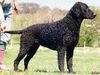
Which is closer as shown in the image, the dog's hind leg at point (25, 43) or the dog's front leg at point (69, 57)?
the dog's front leg at point (69, 57)

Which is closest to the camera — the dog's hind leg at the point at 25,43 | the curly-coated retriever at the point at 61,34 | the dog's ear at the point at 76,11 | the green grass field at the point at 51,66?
the green grass field at the point at 51,66

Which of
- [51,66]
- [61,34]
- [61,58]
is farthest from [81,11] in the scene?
[51,66]

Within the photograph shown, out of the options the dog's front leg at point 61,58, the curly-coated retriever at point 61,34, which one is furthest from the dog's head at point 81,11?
the dog's front leg at point 61,58

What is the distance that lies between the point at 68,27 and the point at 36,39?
823 millimetres

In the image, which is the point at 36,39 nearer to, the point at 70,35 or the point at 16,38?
the point at 70,35

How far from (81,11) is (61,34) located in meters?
0.69

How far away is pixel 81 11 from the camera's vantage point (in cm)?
1002

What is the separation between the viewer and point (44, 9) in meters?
54.7

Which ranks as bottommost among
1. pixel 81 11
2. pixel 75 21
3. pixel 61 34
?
pixel 61 34

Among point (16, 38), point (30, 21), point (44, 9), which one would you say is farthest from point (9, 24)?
point (44, 9)

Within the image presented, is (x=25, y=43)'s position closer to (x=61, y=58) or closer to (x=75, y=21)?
(x=61, y=58)

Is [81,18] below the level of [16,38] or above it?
above

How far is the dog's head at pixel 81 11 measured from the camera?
9.99 metres

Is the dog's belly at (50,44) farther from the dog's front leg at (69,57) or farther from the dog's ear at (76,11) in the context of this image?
the dog's ear at (76,11)
